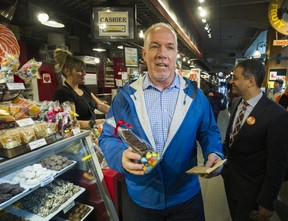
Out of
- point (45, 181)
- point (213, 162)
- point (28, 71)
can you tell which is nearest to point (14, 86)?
point (28, 71)

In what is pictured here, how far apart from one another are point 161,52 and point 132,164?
757 millimetres

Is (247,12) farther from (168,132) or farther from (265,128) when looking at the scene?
(168,132)

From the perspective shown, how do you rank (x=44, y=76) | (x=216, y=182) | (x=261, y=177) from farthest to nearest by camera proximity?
(x=44, y=76) < (x=216, y=182) < (x=261, y=177)

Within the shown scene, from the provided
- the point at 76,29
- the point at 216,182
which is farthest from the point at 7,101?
the point at 76,29

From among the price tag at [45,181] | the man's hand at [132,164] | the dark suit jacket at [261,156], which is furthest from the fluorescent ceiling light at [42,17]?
the dark suit jacket at [261,156]

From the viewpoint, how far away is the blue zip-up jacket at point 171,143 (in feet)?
4.46

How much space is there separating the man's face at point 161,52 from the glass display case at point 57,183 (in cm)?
90

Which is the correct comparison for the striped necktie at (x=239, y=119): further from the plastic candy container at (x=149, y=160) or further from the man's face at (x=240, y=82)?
the plastic candy container at (x=149, y=160)

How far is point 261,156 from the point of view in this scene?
168 cm

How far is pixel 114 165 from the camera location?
50.6 inches

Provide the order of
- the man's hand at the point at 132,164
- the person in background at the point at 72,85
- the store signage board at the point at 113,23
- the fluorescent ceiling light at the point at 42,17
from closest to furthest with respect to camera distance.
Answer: the man's hand at the point at 132,164
the person in background at the point at 72,85
the store signage board at the point at 113,23
the fluorescent ceiling light at the point at 42,17

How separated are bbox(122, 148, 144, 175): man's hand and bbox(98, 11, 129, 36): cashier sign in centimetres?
291

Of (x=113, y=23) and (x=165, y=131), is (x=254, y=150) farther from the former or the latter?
(x=113, y=23)

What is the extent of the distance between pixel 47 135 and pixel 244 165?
5.22 feet
